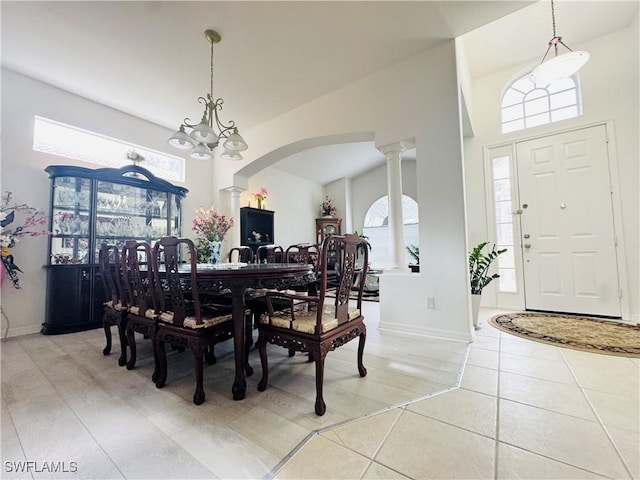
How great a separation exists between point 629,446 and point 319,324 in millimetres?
1498

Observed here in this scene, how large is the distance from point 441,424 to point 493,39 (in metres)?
4.52

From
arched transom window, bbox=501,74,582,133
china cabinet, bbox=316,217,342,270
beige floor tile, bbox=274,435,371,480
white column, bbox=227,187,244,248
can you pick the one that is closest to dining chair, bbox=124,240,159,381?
beige floor tile, bbox=274,435,371,480

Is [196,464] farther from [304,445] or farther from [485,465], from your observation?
[485,465]

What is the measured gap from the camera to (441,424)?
1.32 metres

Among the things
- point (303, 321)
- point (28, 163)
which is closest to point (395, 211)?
point (303, 321)

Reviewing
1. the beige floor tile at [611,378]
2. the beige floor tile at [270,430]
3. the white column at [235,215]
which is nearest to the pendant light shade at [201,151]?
the white column at [235,215]

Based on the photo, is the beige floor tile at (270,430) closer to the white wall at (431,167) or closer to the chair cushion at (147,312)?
the chair cushion at (147,312)

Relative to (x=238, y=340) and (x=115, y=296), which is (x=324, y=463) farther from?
(x=115, y=296)

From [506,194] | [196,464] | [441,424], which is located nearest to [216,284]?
[196,464]

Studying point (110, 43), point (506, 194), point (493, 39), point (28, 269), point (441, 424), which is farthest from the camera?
point (506, 194)

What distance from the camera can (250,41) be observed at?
262 centimetres

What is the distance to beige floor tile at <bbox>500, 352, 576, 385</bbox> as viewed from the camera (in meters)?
1.78

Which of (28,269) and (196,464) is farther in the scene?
(28,269)

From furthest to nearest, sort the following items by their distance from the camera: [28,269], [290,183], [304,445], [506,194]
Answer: [290,183] → [506,194] → [28,269] → [304,445]
